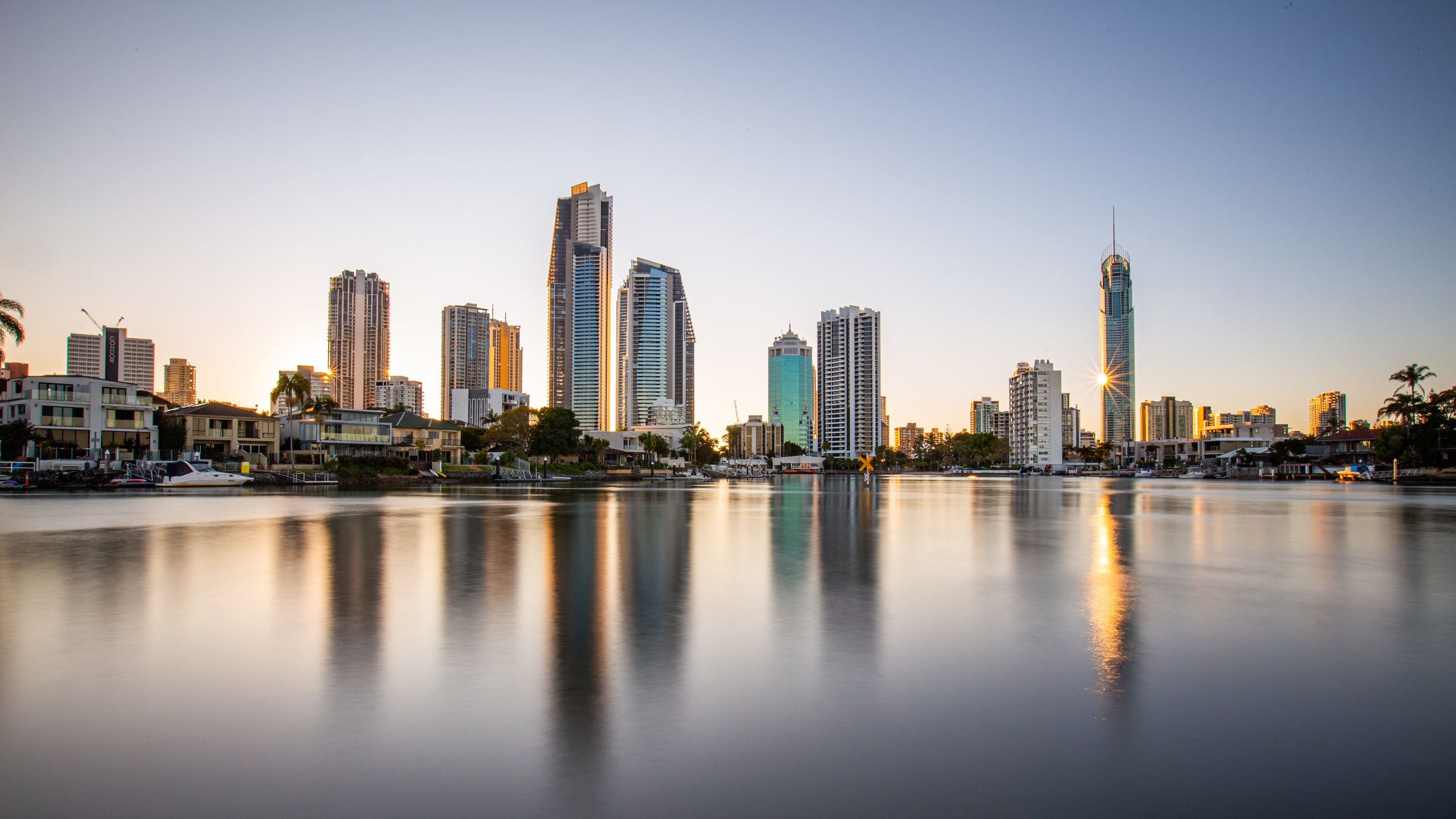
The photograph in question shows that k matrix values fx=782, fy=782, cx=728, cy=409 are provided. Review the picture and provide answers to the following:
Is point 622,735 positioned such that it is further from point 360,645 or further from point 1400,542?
point 1400,542

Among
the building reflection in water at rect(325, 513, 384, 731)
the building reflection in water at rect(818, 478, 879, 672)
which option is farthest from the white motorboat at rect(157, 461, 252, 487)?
the building reflection in water at rect(818, 478, 879, 672)

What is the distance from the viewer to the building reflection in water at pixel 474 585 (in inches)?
344

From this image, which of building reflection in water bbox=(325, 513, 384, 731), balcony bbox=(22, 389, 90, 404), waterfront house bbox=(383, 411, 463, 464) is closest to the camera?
building reflection in water bbox=(325, 513, 384, 731)

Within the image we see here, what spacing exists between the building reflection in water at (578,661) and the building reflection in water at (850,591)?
2.58 metres

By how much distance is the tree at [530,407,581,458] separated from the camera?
311ft

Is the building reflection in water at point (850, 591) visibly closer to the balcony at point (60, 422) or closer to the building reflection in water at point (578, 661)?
the building reflection in water at point (578, 661)

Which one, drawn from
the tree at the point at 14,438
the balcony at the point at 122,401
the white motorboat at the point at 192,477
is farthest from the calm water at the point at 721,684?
the balcony at the point at 122,401

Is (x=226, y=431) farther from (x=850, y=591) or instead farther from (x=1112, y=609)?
(x=1112, y=609)

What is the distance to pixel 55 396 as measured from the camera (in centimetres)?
6359

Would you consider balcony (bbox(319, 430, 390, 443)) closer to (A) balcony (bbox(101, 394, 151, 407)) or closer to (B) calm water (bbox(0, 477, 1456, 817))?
(A) balcony (bbox(101, 394, 151, 407))

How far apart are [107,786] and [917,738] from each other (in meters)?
5.35

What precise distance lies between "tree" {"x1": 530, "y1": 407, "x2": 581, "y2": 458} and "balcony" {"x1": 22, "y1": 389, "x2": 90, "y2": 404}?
42.4m

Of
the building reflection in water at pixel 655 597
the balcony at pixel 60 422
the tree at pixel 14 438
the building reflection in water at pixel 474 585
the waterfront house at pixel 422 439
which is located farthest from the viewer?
the waterfront house at pixel 422 439

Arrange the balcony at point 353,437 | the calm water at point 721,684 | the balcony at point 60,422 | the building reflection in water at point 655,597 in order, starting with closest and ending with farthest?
the calm water at point 721,684 → the building reflection in water at point 655,597 → the balcony at point 60,422 → the balcony at point 353,437
